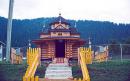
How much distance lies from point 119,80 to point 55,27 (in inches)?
384

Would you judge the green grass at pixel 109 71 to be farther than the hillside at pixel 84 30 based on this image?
No

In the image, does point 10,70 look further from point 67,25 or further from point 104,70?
point 67,25

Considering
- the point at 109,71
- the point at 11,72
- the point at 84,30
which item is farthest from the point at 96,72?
the point at 84,30

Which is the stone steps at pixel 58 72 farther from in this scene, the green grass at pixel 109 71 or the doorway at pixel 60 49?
the doorway at pixel 60 49

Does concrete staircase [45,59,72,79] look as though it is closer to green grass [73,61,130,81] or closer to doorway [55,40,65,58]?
green grass [73,61,130,81]

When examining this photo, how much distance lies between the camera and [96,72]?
21.5 m

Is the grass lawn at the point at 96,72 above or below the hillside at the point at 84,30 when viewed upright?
below

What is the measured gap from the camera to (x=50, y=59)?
89.6 feet

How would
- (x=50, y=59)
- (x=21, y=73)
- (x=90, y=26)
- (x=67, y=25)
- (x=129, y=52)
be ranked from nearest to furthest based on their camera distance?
(x=21, y=73), (x=50, y=59), (x=67, y=25), (x=129, y=52), (x=90, y=26)

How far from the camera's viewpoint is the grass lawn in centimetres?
2033

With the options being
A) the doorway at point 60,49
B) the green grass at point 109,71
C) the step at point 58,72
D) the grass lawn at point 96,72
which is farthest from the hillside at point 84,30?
the step at point 58,72


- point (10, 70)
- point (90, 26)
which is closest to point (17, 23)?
point (90, 26)

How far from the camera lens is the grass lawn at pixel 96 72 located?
20328mm

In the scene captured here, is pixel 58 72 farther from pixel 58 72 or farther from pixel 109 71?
pixel 109 71
